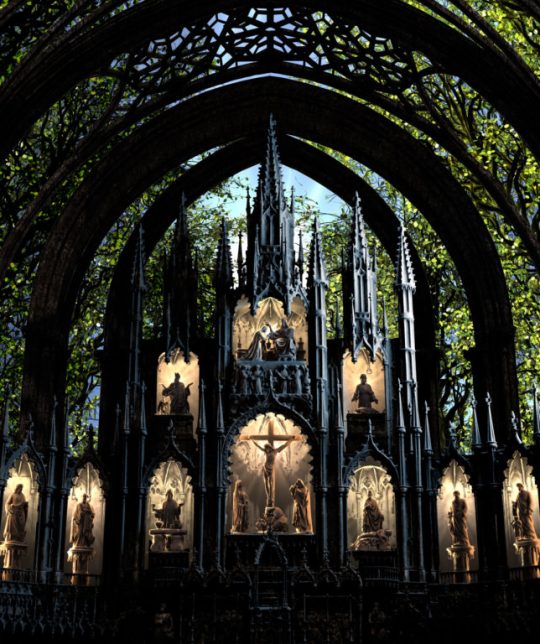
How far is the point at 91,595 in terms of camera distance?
69.6 feet

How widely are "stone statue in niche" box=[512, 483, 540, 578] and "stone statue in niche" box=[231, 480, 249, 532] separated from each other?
18.8ft

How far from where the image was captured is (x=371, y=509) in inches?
890

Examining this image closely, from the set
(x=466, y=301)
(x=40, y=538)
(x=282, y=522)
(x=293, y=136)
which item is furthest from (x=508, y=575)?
(x=293, y=136)

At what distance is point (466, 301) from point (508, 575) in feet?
25.4

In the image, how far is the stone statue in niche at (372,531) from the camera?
73.3ft

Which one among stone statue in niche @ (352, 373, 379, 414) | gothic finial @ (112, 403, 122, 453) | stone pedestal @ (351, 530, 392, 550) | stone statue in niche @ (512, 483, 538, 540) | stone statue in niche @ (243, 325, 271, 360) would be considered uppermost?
stone statue in niche @ (243, 325, 271, 360)

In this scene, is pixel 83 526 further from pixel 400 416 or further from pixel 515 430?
pixel 515 430

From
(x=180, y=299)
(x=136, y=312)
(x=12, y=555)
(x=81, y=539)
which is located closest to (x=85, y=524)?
(x=81, y=539)

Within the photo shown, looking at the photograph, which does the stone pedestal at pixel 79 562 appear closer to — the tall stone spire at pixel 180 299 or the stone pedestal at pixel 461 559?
the tall stone spire at pixel 180 299

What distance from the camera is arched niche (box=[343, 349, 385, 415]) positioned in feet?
78.5

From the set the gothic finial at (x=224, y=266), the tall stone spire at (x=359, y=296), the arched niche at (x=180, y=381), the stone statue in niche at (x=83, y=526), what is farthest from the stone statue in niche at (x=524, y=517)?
the stone statue in niche at (x=83, y=526)

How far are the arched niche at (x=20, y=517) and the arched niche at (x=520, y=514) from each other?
991 cm

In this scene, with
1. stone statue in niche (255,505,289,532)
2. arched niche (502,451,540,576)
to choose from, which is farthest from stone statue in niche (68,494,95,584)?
arched niche (502,451,540,576)

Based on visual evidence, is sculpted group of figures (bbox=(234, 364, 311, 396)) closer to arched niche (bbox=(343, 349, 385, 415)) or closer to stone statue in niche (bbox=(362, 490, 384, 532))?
arched niche (bbox=(343, 349, 385, 415))
